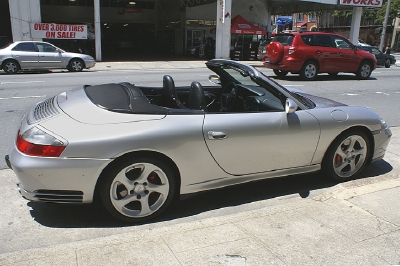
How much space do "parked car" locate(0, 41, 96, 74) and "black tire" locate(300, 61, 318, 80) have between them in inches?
392

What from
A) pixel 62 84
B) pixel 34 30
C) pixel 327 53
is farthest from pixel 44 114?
pixel 34 30

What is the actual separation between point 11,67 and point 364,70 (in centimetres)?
1484

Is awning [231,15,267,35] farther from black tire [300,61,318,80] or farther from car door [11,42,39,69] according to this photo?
car door [11,42,39,69]

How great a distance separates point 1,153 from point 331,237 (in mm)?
4572

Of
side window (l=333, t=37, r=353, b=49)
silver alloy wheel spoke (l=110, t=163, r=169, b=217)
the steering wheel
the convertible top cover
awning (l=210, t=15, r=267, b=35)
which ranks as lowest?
silver alloy wheel spoke (l=110, t=163, r=169, b=217)

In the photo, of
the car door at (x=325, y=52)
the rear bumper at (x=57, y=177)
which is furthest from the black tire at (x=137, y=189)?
the car door at (x=325, y=52)

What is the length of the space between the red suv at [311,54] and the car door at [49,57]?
30.1 ft

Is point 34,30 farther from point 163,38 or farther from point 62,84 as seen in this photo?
point 163,38

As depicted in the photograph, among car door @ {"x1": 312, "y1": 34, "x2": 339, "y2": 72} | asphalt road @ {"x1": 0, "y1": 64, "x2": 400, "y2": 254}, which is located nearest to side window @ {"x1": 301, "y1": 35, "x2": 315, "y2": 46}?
car door @ {"x1": 312, "y1": 34, "x2": 339, "y2": 72}

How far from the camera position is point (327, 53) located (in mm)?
14438

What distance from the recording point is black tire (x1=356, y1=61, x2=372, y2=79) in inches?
603

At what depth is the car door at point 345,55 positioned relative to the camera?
14703mm

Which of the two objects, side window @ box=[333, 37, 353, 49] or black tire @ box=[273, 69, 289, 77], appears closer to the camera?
side window @ box=[333, 37, 353, 49]

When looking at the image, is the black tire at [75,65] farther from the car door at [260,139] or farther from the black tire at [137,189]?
the black tire at [137,189]
